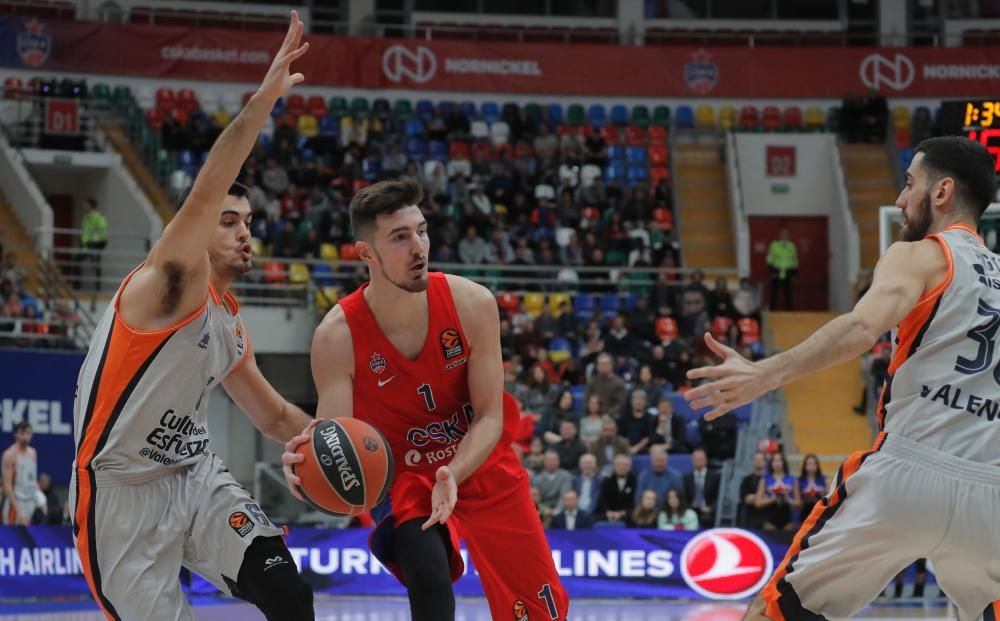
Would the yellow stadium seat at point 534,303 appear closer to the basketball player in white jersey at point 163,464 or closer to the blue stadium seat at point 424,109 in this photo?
the blue stadium seat at point 424,109

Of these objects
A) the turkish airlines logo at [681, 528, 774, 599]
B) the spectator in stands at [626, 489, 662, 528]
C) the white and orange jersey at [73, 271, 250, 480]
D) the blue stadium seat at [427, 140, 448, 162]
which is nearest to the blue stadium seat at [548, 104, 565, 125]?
the blue stadium seat at [427, 140, 448, 162]

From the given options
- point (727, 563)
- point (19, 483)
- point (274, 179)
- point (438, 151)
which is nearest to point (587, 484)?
point (727, 563)

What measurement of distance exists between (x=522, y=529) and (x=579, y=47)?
867 inches

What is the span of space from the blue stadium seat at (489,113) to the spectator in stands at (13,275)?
407 inches

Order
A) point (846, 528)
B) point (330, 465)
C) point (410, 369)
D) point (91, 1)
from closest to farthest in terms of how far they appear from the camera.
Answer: point (846, 528) → point (330, 465) → point (410, 369) → point (91, 1)

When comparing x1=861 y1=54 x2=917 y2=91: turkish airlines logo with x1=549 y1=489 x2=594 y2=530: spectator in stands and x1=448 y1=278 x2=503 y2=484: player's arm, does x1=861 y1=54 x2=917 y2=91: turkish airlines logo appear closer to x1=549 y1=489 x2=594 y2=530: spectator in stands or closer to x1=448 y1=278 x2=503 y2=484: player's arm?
x1=549 y1=489 x2=594 y2=530: spectator in stands

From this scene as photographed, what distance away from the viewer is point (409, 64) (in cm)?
2622

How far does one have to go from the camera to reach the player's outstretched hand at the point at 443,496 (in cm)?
508

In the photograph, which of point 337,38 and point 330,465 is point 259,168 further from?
point 330,465

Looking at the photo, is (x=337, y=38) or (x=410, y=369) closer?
(x=410, y=369)

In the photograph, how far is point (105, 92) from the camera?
23.7 meters

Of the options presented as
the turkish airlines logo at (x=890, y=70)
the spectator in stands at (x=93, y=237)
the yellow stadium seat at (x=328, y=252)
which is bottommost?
the yellow stadium seat at (x=328, y=252)

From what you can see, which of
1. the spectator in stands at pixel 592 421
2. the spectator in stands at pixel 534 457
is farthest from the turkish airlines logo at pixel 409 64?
the spectator in stands at pixel 534 457

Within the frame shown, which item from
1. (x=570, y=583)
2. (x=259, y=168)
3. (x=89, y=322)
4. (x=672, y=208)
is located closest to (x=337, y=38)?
(x=259, y=168)
